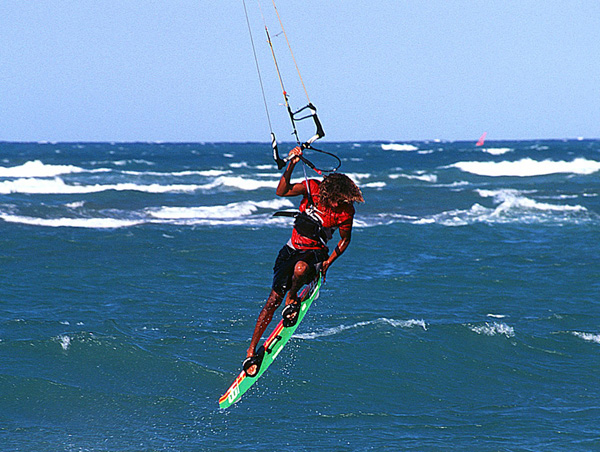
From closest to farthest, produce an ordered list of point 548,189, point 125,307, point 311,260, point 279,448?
point 311,260, point 279,448, point 125,307, point 548,189

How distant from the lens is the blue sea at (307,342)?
9250 millimetres

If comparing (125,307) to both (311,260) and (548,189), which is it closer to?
(311,260)

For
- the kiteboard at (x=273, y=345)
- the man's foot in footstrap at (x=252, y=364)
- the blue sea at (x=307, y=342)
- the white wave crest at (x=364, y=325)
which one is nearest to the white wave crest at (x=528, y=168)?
the blue sea at (x=307, y=342)

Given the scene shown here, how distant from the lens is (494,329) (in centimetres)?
1307

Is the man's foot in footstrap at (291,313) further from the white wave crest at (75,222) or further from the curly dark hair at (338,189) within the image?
the white wave crest at (75,222)

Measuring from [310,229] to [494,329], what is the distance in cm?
660

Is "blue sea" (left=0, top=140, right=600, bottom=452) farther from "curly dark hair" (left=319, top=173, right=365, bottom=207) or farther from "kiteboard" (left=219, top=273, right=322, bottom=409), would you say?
"curly dark hair" (left=319, top=173, right=365, bottom=207)

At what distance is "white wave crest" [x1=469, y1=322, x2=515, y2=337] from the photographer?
42.3 feet

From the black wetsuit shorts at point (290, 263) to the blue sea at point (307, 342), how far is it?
2.19 metres

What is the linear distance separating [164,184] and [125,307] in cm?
3232

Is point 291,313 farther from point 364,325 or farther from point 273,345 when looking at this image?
point 364,325

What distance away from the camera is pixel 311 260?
7.80 metres

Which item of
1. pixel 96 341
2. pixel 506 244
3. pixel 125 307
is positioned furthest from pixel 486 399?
pixel 506 244


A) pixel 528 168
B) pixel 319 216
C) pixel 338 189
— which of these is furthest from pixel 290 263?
pixel 528 168
